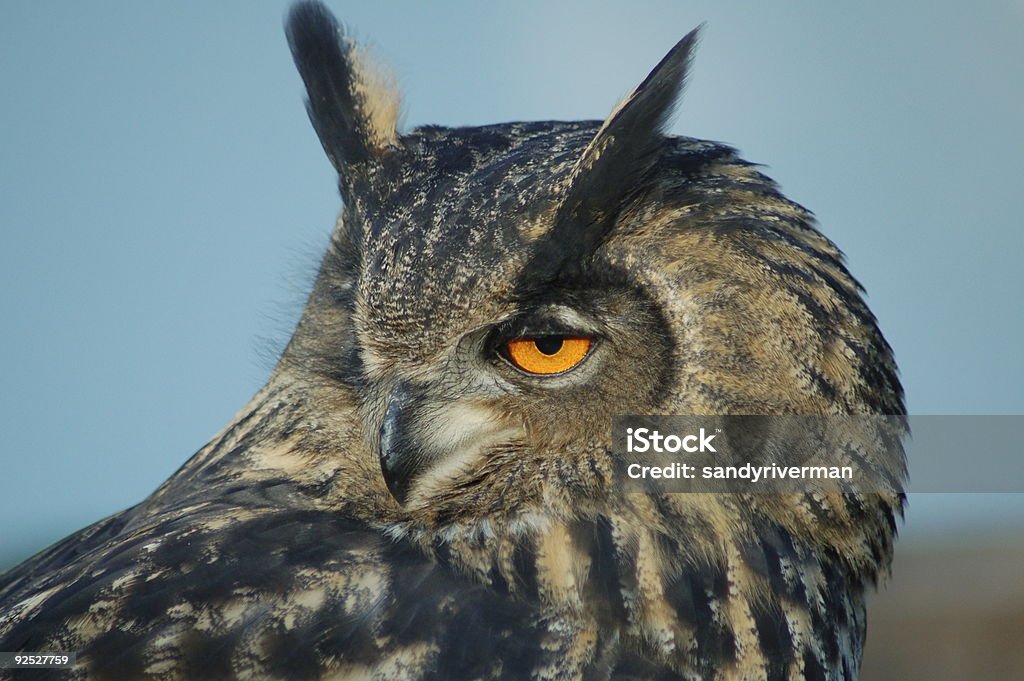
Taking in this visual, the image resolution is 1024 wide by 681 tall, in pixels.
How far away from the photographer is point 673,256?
5.05ft

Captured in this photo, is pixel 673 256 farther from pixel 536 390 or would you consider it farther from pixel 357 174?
pixel 357 174

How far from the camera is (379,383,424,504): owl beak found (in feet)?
5.01

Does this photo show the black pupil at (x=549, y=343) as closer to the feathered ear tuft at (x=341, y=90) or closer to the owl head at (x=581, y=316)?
the owl head at (x=581, y=316)

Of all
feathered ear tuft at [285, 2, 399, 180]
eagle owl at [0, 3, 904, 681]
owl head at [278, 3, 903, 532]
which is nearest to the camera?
eagle owl at [0, 3, 904, 681]

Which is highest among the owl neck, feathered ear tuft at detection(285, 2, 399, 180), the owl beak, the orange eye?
feathered ear tuft at detection(285, 2, 399, 180)

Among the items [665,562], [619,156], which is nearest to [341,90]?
[619,156]

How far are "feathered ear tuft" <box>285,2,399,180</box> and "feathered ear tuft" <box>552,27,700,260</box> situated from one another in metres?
0.43

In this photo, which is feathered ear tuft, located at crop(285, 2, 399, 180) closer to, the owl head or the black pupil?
the owl head

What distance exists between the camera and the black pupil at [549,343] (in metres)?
1.51

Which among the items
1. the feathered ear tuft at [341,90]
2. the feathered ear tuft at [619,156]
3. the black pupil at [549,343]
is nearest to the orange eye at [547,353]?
the black pupil at [549,343]

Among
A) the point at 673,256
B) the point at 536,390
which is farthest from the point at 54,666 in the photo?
the point at 673,256

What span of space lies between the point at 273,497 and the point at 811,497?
33.3 inches

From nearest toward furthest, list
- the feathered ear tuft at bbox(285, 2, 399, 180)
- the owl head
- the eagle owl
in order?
1. the eagle owl
2. the owl head
3. the feathered ear tuft at bbox(285, 2, 399, 180)

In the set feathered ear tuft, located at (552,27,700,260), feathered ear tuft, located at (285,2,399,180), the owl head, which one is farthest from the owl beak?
feathered ear tuft, located at (285,2,399,180)
